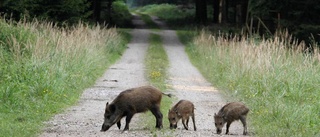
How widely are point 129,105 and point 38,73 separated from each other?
5.10m

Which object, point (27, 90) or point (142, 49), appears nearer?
point (27, 90)

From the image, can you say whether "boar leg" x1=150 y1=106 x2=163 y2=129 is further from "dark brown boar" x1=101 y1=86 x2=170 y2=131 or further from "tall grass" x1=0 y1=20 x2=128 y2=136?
"tall grass" x1=0 y1=20 x2=128 y2=136

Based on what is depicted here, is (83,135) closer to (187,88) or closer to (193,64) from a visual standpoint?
(187,88)

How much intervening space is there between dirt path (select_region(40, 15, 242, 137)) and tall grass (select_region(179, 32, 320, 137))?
58cm

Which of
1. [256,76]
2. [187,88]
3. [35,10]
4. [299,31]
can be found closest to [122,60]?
[35,10]

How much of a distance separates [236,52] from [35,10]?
46.4ft

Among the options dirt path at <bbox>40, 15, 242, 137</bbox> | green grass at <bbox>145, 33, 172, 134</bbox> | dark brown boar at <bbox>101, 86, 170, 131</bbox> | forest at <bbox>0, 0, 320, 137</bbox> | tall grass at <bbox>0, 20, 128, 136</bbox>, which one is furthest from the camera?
green grass at <bbox>145, 33, 172, 134</bbox>

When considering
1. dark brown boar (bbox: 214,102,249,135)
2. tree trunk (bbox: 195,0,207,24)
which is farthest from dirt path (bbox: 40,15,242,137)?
tree trunk (bbox: 195,0,207,24)

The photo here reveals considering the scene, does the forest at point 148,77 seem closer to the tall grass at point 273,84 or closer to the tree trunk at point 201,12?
the tall grass at point 273,84

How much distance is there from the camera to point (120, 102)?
1120cm

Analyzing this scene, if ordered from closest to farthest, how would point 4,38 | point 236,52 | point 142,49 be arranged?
point 4,38 → point 236,52 → point 142,49

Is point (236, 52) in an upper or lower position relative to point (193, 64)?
upper

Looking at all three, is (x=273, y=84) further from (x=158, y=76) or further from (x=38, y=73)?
(x=158, y=76)

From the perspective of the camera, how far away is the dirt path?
36.9ft
